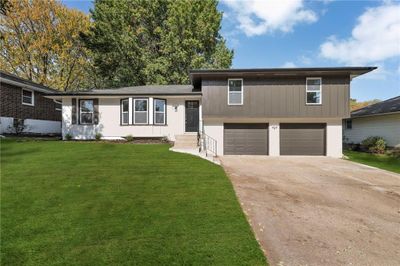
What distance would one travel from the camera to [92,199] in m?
5.75

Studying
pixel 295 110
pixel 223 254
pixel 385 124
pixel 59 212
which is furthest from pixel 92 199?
pixel 385 124

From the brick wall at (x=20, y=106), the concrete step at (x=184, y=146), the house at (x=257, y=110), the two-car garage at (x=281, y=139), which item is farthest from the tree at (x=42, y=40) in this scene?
the two-car garage at (x=281, y=139)

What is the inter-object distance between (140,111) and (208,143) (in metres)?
4.86

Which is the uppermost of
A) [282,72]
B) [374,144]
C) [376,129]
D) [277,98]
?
[282,72]

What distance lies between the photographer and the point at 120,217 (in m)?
4.85

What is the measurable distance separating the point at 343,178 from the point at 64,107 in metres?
16.2

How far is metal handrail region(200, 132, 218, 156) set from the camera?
48.8 ft

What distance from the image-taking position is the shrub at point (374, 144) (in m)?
17.3

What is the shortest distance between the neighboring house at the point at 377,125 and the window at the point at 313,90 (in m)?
6.57

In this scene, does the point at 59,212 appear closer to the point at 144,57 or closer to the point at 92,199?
the point at 92,199

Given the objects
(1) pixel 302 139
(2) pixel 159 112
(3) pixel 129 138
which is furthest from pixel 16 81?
(1) pixel 302 139

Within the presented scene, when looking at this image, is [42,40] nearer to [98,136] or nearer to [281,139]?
[98,136]

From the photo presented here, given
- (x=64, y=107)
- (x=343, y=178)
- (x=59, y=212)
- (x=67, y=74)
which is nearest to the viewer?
(x=59, y=212)

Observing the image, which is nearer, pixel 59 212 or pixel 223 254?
pixel 223 254
